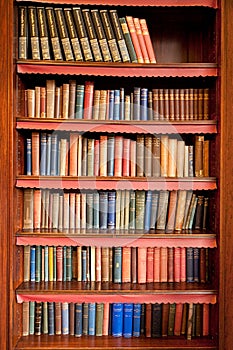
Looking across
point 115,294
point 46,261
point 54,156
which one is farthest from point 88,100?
point 115,294

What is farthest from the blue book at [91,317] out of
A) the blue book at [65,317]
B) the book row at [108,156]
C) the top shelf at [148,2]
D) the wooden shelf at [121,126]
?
the top shelf at [148,2]

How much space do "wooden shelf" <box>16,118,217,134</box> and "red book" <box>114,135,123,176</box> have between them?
0.28ft

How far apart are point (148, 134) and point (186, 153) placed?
8.1 inches

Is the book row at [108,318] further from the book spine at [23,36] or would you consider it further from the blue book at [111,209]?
the book spine at [23,36]

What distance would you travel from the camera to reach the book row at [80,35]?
7.23 feet

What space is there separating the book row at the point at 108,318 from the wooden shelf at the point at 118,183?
563 millimetres

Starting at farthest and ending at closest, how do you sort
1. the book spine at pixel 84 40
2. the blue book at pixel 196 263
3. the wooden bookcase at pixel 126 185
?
the blue book at pixel 196 263 < the book spine at pixel 84 40 < the wooden bookcase at pixel 126 185

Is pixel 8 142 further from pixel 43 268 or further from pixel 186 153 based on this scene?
pixel 186 153

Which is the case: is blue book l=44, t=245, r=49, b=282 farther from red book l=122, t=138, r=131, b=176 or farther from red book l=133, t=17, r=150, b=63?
red book l=133, t=17, r=150, b=63

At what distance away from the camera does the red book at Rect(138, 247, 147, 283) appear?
229 cm

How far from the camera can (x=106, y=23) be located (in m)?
2.23

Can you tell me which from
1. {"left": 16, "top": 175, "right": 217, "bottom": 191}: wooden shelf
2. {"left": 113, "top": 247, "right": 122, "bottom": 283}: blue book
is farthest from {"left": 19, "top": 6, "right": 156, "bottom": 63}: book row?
{"left": 113, "top": 247, "right": 122, "bottom": 283}: blue book

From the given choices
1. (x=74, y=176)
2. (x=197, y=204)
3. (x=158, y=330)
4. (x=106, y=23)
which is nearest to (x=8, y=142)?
(x=74, y=176)

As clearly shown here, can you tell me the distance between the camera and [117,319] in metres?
2.28
